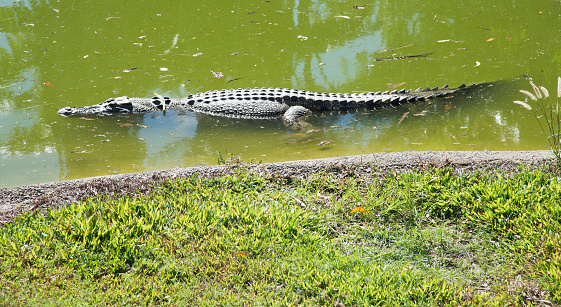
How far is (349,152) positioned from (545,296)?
262 centimetres

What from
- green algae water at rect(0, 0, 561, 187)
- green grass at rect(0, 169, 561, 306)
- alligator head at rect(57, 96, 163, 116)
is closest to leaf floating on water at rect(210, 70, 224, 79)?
green algae water at rect(0, 0, 561, 187)

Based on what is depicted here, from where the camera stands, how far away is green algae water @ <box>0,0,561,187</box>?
4.81 m

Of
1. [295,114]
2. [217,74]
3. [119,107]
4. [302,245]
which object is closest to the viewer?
[302,245]

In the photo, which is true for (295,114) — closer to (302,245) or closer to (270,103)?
(270,103)

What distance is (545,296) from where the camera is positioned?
2.23m

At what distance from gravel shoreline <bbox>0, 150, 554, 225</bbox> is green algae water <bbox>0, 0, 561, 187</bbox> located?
0.81m

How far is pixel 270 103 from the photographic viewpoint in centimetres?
585

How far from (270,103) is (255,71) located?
132 cm

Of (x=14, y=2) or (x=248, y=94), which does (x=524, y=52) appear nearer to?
(x=248, y=94)

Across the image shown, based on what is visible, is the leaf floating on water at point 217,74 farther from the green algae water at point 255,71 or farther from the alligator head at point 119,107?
the alligator head at point 119,107

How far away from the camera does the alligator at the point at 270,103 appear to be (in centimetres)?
579

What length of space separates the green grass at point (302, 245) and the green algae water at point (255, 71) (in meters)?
1.40

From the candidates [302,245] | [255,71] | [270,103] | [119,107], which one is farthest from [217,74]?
[302,245]

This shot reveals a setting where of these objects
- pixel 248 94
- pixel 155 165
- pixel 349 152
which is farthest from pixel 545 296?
pixel 248 94
